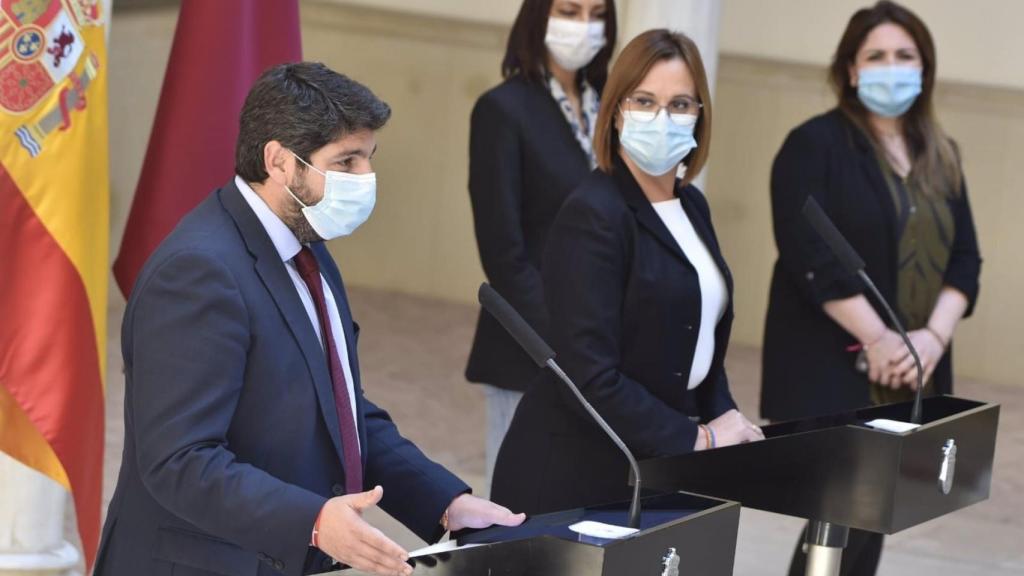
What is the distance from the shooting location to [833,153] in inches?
185

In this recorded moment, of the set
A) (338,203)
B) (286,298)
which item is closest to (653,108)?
(338,203)

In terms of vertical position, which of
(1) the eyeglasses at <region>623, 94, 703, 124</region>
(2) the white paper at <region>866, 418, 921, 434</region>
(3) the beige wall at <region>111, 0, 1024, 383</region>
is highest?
(1) the eyeglasses at <region>623, 94, 703, 124</region>

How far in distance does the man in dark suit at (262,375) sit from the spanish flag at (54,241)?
1238 millimetres

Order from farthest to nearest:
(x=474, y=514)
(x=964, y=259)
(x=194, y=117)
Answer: (x=964, y=259) → (x=194, y=117) → (x=474, y=514)

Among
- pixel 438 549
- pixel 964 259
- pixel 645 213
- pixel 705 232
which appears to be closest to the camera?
pixel 438 549

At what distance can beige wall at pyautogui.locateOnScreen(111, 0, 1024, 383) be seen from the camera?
847 centimetres

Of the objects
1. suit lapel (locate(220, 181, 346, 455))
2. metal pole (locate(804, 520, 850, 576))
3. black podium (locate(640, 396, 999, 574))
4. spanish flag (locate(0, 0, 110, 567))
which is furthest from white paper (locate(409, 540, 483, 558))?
spanish flag (locate(0, 0, 110, 567))

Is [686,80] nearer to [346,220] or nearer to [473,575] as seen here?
[346,220]

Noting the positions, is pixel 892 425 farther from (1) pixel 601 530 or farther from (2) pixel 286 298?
(2) pixel 286 298

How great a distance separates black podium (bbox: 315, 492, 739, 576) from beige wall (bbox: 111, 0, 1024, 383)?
5.95 m

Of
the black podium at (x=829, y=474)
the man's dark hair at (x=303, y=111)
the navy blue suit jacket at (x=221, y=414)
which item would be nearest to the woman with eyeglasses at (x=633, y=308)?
the black podium at (x=829, y=474)

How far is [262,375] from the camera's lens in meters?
2.63

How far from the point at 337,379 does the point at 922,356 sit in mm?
2349

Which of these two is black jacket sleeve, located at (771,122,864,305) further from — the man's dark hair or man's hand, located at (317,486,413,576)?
man's hand, located at (317,486,413,576)
